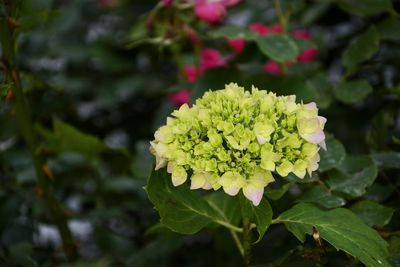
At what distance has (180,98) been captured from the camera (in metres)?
1.39

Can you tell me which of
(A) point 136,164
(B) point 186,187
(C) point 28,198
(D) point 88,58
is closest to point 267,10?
(D) point 88,58

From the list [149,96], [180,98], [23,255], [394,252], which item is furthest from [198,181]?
[149,96]

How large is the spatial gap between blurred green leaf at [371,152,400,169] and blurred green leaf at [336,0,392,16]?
27cm

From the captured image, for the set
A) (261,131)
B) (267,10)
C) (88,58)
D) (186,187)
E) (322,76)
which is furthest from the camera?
(88,58)

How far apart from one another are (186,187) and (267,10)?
0.90 metres

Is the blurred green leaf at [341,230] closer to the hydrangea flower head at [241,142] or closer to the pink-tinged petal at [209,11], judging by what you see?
the hydrangea flower head at [241,142]

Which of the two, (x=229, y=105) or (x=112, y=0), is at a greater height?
(x=229, y=105)

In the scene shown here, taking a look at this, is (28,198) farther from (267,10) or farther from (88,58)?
(267,10)

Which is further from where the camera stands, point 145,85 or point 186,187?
point 145,85

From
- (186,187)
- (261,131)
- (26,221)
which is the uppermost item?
(261,131)

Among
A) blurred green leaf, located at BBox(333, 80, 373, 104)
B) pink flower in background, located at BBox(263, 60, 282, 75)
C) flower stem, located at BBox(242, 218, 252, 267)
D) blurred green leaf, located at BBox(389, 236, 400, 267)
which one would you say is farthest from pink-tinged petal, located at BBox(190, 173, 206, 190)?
pink flower in background, located at BBox(263, 60, 282, 75)

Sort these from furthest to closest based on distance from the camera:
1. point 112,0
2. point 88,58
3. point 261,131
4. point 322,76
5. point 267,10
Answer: point 112,0 < point 88,58 < point 267,10 < point 322,76 < point 261,131

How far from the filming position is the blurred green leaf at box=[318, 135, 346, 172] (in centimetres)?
90

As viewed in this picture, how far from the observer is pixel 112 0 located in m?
1.86
